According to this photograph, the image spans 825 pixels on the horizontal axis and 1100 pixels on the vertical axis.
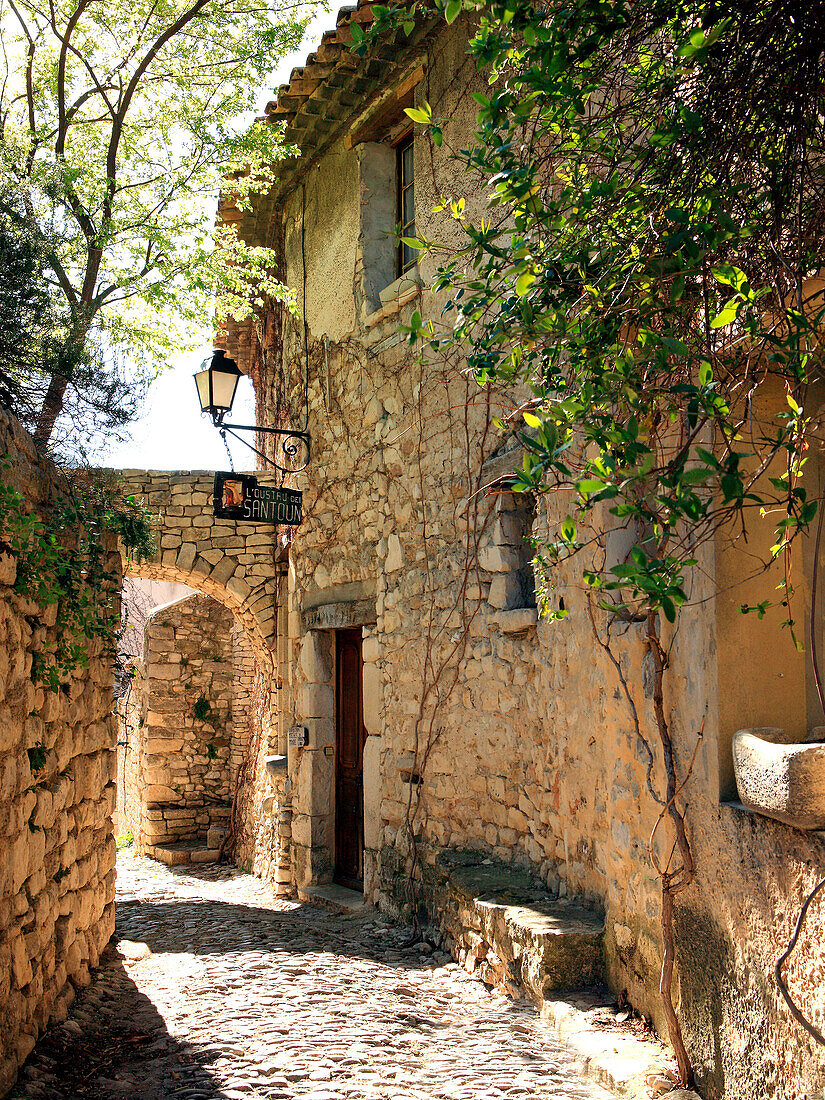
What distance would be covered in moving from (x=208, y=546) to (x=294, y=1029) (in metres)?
6.12

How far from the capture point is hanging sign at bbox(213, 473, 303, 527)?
6539 mm

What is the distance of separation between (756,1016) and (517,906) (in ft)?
5.67

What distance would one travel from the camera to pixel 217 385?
656 centimetres

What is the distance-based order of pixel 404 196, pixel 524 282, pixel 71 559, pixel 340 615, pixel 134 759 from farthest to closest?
pixel 134 759, pixel 340 615, pixel 404 196, pixel 71 559, pixel 524 282

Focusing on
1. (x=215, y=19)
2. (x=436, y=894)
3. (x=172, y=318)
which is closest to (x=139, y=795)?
(x=172, y=318)

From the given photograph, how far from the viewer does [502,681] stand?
4.66 metres

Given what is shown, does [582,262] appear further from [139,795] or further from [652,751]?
[139,795]

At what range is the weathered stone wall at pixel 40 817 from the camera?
9.65 ft

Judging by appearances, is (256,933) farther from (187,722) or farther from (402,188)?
(187,722)

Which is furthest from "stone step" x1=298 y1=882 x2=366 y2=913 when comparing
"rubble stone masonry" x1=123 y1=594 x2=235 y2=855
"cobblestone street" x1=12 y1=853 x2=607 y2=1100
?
"rubble stone masonry" x1=123 y1=594 x2=235 y2=855

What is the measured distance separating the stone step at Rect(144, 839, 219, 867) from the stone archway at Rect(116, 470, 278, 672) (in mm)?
3473

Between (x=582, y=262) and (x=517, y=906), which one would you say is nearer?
(x=582, y=262)

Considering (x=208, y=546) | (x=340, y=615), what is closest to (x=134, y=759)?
(x=208, y=546)

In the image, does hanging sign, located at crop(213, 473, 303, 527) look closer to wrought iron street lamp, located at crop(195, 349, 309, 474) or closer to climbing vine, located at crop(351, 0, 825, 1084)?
wrought iron street lamp, located at crop(195, 349, 309, 474)
